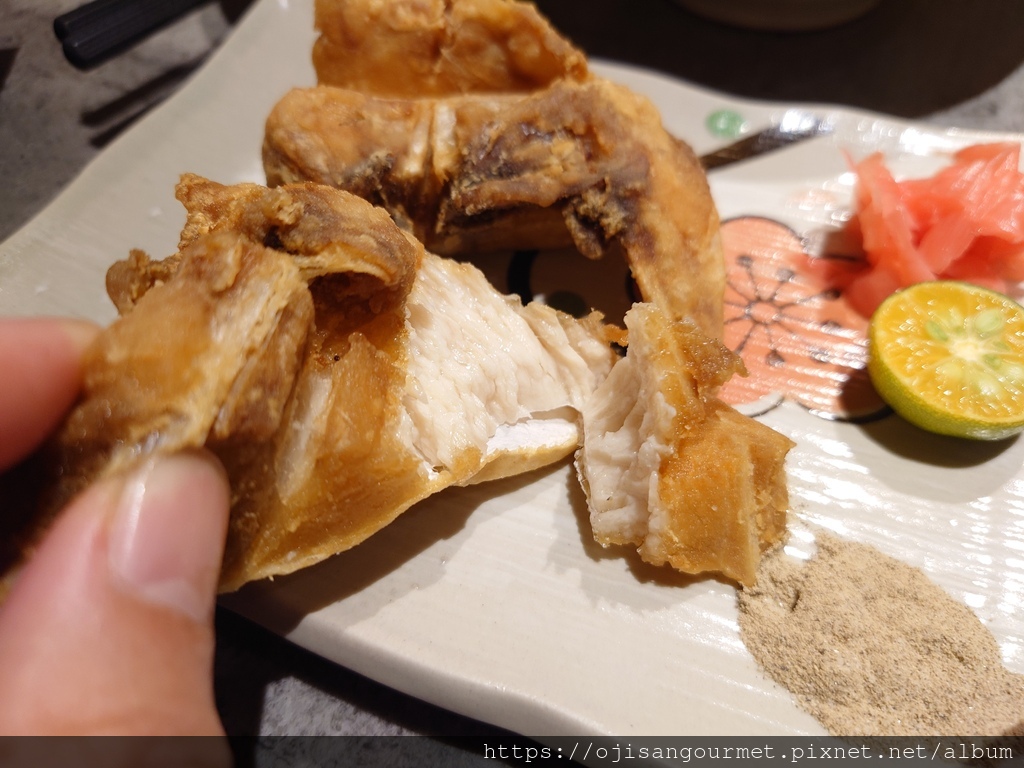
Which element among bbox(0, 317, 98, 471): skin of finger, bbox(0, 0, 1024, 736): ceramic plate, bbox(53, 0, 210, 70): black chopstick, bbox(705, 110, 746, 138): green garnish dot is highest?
bbox(53, 0, 210, 70): black chopstick

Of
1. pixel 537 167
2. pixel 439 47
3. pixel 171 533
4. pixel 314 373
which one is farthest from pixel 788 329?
pixel 171 533

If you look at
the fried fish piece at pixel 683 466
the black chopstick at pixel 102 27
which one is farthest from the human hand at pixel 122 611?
the black chopstick at pixel 102 27

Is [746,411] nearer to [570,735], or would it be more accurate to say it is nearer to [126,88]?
[570,735]

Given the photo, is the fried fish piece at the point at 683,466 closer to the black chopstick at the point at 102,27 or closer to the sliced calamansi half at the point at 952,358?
the sliced calamansi half at the point at 952,358

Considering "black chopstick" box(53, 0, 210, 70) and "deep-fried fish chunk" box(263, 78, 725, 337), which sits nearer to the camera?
"deep-fried fish chunk" box(263, 78, 725, 337)

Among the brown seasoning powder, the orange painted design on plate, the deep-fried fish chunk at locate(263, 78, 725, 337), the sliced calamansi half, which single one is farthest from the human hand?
the sliced calamansi half

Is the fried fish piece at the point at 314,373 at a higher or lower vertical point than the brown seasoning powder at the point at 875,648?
higher

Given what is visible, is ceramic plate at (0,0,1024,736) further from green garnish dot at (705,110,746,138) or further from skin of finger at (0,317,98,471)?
skin of finger at (0,317,98,471)
